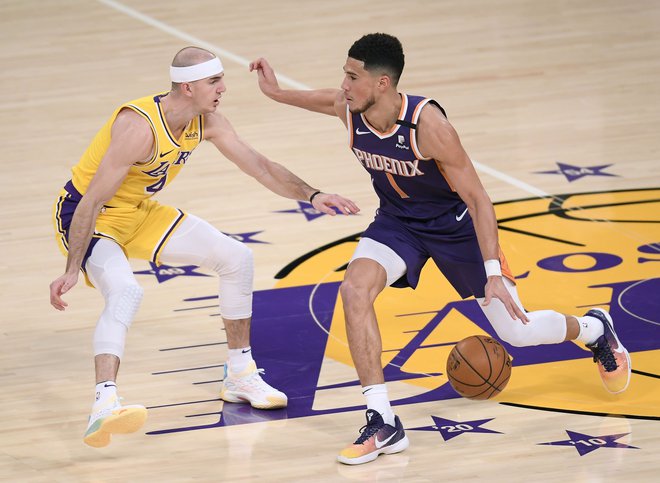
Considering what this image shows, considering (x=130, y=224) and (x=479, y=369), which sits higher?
(x=130, y=224)

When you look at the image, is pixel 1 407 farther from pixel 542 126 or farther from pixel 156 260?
pixel 542 126

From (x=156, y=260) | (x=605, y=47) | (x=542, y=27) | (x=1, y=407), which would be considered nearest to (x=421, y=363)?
(x=156, y=260)

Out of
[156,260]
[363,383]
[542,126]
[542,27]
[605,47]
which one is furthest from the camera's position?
[542,27]

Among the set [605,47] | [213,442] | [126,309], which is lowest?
[213,442]

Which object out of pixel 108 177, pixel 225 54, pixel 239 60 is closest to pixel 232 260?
pixel 108 177

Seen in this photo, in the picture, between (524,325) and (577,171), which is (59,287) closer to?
(524,325)

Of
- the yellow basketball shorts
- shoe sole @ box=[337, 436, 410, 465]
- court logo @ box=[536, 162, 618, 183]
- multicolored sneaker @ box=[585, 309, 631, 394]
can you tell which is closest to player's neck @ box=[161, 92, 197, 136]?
the yellow basketball shorts

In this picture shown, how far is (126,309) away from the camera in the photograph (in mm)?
6301

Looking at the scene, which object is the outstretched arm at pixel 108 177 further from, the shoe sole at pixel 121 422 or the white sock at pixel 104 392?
the shoe sole at pixel 121 422

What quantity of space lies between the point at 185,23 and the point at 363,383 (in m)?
11.2

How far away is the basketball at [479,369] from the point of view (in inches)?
255

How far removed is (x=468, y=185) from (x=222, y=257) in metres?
1.45

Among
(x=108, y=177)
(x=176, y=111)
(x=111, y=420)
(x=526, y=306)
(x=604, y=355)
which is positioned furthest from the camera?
(x=526, y=306)

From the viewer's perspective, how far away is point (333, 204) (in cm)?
662
